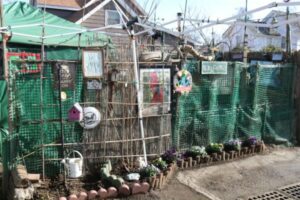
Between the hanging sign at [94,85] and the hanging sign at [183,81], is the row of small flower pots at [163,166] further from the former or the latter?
the hanging sign at [94,85]

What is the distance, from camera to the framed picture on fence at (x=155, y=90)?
6.57 metres

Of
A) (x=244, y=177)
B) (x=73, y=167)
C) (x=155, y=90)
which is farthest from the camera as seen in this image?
(x=155, y=90)

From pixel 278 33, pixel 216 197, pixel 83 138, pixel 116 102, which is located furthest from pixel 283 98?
pixel 278 33

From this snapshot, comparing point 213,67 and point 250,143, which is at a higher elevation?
point 213,67

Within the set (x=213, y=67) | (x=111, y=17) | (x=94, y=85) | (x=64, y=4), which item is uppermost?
(x=64, y=4)

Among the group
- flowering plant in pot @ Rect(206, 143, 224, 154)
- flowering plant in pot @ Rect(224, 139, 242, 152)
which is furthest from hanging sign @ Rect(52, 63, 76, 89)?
flowering plant in pot @ Rect(224, 139, 242, 152)

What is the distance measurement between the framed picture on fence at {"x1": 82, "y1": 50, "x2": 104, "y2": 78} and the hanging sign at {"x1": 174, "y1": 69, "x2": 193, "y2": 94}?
1.66 metres

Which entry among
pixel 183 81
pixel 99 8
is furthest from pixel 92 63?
pixel 99 8

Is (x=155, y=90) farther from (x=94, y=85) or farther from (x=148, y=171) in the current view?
(x=148, y=171)

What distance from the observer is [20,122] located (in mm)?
5531

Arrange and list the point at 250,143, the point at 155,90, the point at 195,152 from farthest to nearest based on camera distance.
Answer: the point at 250,143 < the point at 195,152 < the point at 155,90

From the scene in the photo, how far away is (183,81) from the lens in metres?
6.99

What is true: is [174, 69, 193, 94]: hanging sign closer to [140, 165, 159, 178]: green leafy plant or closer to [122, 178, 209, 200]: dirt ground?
[140, 165, 159, 178]: green leafy plant

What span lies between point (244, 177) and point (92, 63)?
11.4 feet
